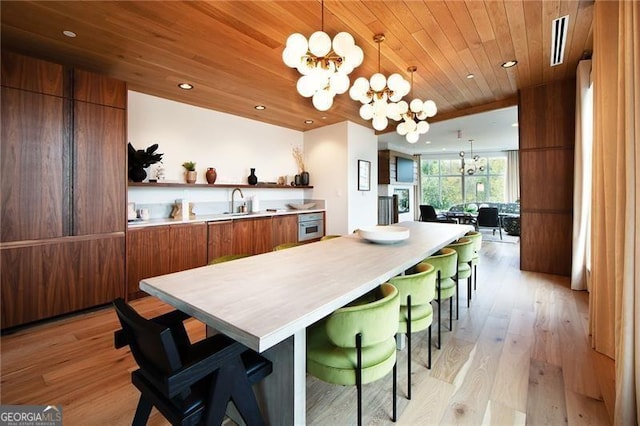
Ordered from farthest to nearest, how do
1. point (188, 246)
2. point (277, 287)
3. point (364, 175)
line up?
point (364, 175) < point (188, 246) < point (277, 287)

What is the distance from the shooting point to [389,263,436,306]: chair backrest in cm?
157

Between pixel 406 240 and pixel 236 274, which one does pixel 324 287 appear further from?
→ pixel 406 240

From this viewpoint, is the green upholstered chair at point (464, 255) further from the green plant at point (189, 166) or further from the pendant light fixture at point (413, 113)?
the green plant at point (189, 166)

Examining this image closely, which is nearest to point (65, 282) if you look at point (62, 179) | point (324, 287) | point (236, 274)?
point (62, 179)

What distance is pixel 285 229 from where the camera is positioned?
4.95 m

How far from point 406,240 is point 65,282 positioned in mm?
3190

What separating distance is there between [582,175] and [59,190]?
18.2 feet

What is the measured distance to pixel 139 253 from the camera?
3221 mm

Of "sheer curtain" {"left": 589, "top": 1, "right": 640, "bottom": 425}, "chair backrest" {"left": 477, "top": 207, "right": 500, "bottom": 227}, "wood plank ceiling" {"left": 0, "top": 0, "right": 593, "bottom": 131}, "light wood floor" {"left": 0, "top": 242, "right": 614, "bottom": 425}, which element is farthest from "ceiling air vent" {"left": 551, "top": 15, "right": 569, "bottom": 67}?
"chair backrest" {"left": 477, "top": 207, "right": 500, "bottom": 227}

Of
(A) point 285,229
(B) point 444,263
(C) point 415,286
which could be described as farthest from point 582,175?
(A) point 285,229

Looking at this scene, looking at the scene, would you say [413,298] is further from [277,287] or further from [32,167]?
[32,167]

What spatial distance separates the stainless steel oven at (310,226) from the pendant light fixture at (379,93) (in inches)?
109

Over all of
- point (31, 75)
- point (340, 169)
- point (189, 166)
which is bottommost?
point (189, 166)

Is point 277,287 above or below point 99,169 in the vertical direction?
below
